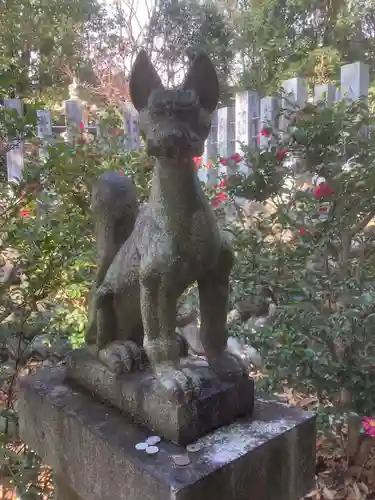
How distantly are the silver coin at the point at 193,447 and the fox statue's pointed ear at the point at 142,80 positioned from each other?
835 millimetres

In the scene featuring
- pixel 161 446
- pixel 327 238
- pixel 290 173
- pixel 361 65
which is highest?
pixel 361 65

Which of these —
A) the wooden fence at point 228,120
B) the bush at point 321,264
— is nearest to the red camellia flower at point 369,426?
the bush at point 321,264

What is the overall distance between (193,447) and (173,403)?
12cm

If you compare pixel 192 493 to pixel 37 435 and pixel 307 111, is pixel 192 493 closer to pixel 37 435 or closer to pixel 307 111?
pixel 37 435

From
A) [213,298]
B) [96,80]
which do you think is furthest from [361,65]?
[96,80]

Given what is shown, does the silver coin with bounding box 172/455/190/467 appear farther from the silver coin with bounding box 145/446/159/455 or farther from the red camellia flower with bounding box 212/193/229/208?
the red camellia flower with bounding box 212/193/229/208

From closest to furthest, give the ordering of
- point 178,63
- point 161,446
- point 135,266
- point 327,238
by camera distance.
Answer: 1. point 161,446
2. point 135,266
3. point 327,238
4. point 178,63

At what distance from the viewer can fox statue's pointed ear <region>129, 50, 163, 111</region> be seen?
1.10m

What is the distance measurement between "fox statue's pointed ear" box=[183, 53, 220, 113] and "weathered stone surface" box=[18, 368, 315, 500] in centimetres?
83

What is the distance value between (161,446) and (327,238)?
51.8 inches

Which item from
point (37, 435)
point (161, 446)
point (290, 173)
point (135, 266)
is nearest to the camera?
point (161, 446)

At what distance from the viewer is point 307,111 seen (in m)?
2.14

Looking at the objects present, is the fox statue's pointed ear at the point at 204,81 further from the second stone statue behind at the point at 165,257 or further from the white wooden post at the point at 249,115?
the white wooden post at the point at 249,115

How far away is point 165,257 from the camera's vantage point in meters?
1.14
